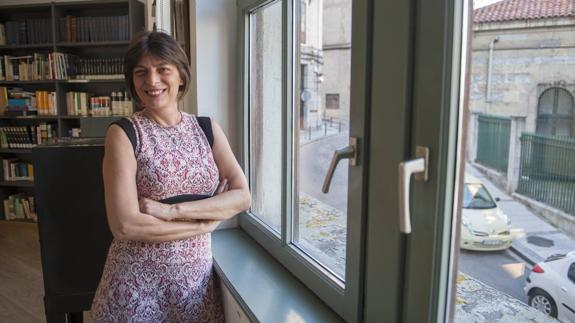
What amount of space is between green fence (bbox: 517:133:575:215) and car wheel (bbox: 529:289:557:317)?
0.44 feet

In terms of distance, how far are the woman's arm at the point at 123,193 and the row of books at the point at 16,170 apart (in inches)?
197

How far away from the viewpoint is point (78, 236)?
5.94 ft

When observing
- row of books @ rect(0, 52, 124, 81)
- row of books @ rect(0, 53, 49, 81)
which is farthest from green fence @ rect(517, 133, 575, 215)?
row of books @ rect(0, 53, 49, 81)

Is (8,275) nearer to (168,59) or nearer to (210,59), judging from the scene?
(210,59)

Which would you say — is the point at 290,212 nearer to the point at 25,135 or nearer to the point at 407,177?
the point at 407,177

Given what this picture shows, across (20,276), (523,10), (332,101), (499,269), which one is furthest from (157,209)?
(20,276)

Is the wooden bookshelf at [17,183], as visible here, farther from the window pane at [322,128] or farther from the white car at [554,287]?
the white car at [554,287]

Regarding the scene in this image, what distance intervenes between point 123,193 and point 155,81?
0.33 meters

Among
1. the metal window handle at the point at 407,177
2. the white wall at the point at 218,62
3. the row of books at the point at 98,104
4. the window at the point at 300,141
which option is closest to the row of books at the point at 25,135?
the row of books at the point at 98,104

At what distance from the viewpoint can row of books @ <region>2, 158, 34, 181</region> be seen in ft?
18.1

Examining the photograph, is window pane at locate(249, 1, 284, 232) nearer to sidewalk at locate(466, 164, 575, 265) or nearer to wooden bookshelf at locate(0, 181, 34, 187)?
sidewalk at locate(466, 164, 575, 265)

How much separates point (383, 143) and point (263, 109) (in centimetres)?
107

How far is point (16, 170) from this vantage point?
553cm

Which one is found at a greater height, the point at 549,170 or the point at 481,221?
the point at 549,170
